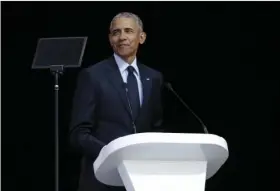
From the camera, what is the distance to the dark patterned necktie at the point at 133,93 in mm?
2775

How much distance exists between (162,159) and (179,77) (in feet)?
5.33

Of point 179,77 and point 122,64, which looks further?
point 179,77

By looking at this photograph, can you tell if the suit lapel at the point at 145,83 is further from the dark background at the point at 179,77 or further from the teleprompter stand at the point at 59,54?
the dark background at the point at 179,77

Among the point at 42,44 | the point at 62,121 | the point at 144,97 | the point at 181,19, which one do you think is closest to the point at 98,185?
the point at 144,97

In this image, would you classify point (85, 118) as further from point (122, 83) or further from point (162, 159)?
point (162, 159)

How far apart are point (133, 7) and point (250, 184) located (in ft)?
3.75

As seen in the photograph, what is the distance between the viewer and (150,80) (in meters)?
2.92

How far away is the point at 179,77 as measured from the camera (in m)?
3.90

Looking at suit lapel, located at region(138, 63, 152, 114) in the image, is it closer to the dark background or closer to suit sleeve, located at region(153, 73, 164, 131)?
suit sleeve, located at region(153, 73, 164, 131)

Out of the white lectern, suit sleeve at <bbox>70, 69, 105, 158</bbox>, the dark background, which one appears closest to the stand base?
the white lectern

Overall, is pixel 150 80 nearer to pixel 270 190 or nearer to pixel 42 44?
pixel 42 44

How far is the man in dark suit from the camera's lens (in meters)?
2.71

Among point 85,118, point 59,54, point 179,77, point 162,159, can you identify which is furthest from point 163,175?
point 179,77

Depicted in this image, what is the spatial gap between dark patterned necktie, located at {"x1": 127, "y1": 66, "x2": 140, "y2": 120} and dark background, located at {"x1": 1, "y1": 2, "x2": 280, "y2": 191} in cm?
98
